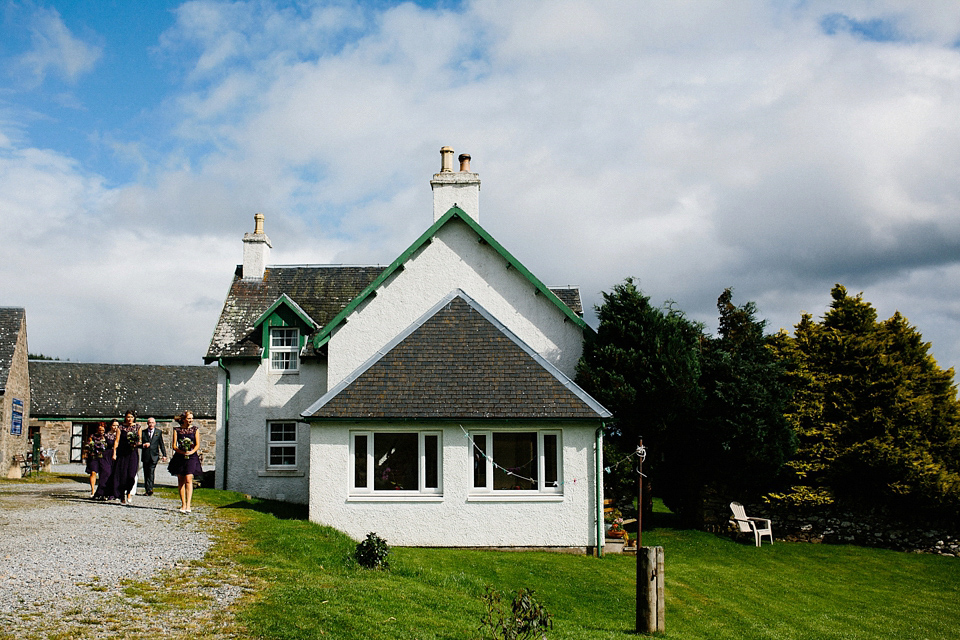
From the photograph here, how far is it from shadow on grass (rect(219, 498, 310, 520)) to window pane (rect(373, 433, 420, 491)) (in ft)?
6.51

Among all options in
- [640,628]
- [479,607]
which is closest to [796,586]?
[640,628]

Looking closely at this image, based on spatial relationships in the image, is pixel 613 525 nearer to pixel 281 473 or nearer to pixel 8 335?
pixel 281 473

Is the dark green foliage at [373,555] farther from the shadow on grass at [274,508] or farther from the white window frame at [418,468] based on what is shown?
the shadow on grass at [274,508]

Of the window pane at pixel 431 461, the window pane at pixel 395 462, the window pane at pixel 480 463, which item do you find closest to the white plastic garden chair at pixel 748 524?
the window pane at pixel 480 463

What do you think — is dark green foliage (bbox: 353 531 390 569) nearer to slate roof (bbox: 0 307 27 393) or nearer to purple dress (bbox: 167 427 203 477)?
purple dress (bbox: 167 427 203 477)

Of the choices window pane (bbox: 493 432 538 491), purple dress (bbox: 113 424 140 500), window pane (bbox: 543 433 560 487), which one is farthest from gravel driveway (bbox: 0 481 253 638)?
window pane (bbox: 543 433 560 487)

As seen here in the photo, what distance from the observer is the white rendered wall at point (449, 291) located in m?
20.4

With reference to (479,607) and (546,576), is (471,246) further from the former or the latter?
(479,607)

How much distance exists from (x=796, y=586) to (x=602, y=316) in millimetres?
7787

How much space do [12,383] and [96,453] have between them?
12.0m

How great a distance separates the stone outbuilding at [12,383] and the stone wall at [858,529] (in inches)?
981

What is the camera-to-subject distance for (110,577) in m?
9.93

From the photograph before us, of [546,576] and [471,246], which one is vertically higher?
[471,246]

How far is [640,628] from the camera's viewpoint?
1015 centimetres
